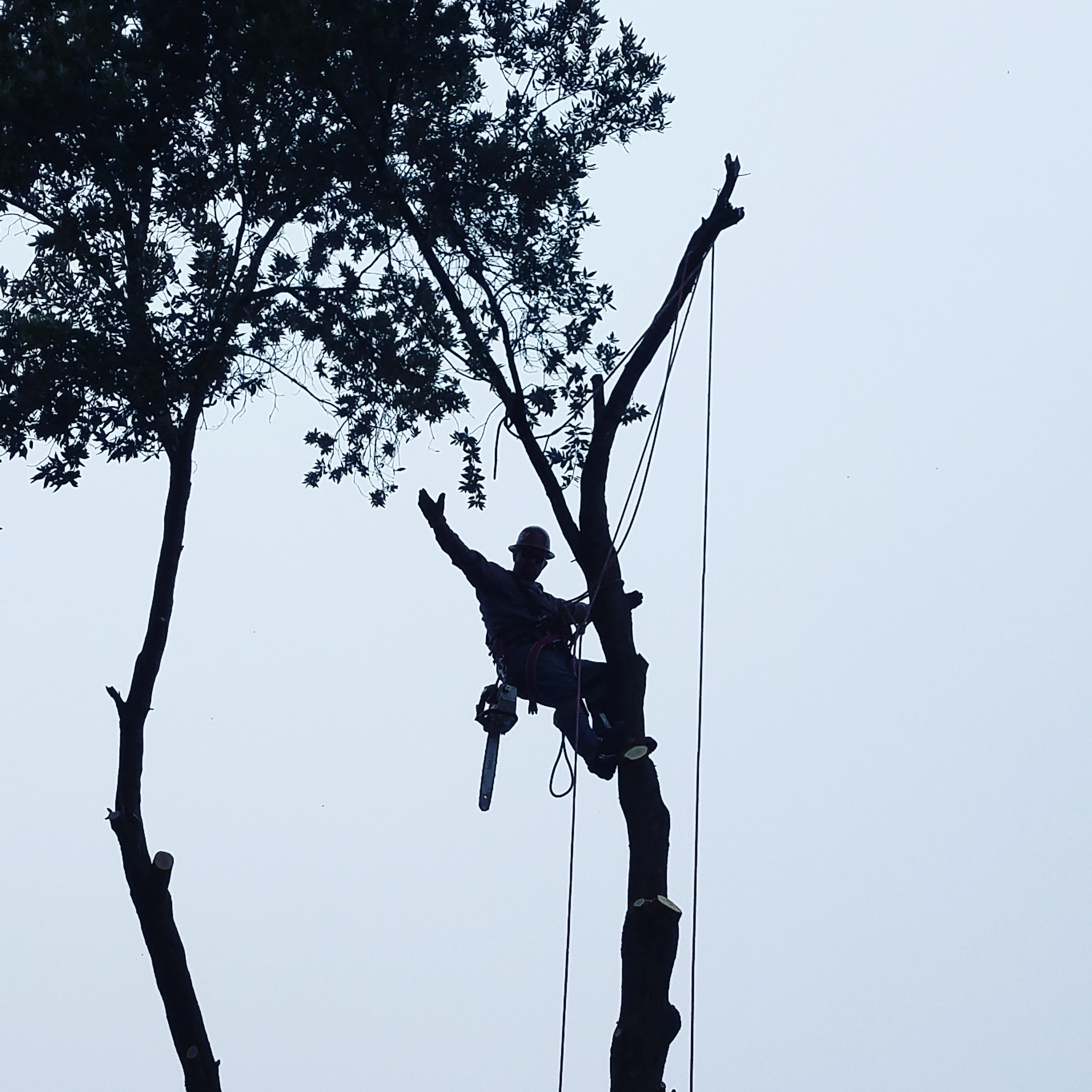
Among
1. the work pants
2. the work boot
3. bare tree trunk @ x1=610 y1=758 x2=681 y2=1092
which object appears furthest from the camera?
the work pants

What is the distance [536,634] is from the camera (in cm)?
907

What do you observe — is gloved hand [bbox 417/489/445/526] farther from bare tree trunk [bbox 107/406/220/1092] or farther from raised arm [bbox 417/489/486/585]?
bare tree trunk [bbox 107/406/220/1092]

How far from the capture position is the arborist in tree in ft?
27.6

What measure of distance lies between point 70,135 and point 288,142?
1295mm

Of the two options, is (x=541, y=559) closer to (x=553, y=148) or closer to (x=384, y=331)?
(x=384, y=331)

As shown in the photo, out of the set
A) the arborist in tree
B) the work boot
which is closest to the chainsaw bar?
the arborist in tree

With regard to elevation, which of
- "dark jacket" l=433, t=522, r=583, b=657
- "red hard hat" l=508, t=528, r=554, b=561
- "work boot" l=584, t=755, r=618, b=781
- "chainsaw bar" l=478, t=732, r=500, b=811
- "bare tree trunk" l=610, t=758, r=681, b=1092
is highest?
"red hard hat" l=508, t=528, r=554, b=561

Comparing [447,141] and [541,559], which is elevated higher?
[447,141]

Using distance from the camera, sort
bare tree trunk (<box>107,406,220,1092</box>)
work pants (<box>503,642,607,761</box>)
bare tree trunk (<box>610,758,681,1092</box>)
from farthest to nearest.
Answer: bare tree trunk (<box>107,406,220,1092</box>) → work pants (<box>503,642,607,761</box>) → bare tree trunk (<box>610,758,681,1092</box>)

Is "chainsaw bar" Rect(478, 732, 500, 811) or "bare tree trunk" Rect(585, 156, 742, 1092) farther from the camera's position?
"chainsaw bar" Rect(478, 732, 500, 811)

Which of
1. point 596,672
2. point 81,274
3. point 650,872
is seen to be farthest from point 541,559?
point 81,274

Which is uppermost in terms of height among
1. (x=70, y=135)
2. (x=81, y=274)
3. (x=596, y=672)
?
(x=70, y=135)

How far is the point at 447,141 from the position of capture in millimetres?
9141

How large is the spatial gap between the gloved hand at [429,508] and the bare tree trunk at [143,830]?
1637 millimetres
